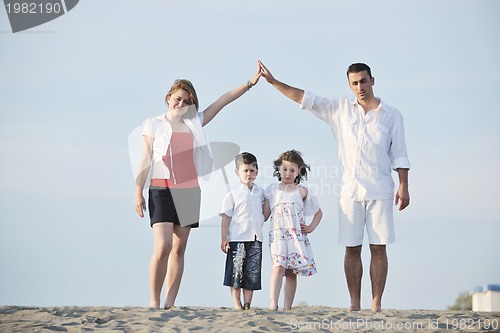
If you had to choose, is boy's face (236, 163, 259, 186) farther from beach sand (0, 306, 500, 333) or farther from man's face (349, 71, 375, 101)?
beach sand (0, 306, 500, 333)

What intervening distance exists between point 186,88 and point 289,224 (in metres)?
1.53

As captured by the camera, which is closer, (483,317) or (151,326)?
(151,326)

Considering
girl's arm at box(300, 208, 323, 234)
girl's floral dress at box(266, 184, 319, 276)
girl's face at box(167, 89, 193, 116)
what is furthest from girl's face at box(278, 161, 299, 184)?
girl's face at box(167, 89, 193, 116)

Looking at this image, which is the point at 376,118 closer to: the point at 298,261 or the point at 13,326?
the point at 298,261

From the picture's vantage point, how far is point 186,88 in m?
7.44

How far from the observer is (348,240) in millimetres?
7324

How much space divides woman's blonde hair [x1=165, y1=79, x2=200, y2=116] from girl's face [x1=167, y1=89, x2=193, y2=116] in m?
0.02

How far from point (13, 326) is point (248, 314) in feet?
5.88

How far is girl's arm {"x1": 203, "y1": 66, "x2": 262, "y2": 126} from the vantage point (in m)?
7.70

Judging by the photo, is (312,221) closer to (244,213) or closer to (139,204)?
(244,213)

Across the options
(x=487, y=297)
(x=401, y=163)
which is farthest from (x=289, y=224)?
(x=487, y=297)

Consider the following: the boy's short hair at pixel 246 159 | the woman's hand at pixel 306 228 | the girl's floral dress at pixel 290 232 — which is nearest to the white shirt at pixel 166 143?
the boy's short hair at pixel 246 159

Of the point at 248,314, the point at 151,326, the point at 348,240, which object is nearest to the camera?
the point at 151,326

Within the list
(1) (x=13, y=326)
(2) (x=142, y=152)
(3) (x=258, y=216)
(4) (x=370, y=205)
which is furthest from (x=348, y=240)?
(1) (x=13, y=326)
